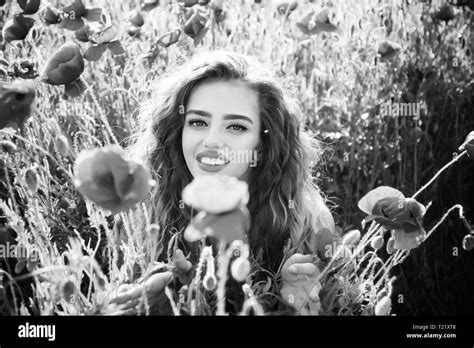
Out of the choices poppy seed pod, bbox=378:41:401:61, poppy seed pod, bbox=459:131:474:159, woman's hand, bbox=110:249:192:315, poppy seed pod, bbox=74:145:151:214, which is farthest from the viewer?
poppy seed pod, bbox=378:41:401:61

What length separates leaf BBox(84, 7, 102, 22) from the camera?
1.16 m

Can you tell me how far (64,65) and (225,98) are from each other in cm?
22

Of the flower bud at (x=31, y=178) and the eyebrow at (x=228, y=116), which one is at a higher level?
the eyebrow at (x=228, y=116)

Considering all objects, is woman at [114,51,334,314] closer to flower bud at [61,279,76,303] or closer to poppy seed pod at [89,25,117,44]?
poppy seed pod at [89,25,117,44]

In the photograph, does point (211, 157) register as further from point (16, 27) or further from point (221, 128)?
point (16, 27)

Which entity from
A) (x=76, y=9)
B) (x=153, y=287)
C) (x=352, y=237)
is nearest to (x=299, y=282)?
(x=352, y=237)

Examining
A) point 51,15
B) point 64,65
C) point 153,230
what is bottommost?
point 153,230

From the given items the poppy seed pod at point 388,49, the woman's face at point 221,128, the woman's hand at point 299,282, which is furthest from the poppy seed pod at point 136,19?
the woman's hand at point 299,282

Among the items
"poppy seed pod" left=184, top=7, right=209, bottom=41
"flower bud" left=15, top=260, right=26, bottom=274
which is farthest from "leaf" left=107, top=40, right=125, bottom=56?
"flower bud" left=15, top=260, right=26, bottom=274

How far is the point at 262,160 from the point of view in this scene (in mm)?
1138

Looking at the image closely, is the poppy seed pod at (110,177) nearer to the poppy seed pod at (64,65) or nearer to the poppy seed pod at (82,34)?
the poppy seed pod at (64,65)

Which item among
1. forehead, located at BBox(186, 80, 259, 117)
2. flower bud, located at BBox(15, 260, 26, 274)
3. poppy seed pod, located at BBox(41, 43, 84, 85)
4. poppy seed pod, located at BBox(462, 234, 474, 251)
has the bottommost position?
flower bud, located at BBox(15, 260, 26, 274)

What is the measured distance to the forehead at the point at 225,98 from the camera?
3.44ft

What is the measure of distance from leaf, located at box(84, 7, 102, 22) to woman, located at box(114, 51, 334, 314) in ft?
0.45
